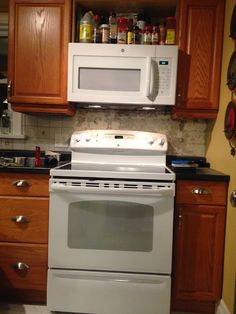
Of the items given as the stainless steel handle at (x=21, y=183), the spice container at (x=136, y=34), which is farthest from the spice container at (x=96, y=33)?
the stainless steel handle at (x=21, y=183)

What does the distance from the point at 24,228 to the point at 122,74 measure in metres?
1.18

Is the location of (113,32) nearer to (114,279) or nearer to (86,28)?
(86,28)

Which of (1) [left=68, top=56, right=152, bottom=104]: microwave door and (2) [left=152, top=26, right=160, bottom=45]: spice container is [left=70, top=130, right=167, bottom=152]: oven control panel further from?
(2) [left=152, top=26, right=160, bottom=45]: spice container

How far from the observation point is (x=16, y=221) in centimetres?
179

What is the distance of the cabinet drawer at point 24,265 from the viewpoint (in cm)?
180

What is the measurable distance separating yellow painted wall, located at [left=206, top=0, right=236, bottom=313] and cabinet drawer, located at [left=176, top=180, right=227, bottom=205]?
0.19 feet

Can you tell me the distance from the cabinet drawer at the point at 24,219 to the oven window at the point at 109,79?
83cm

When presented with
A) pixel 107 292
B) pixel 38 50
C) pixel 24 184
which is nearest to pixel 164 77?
pixel 38 50

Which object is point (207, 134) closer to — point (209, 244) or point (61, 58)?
point (209, 244)

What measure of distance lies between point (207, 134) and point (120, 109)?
0.70 m

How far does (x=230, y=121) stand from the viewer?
168 cm

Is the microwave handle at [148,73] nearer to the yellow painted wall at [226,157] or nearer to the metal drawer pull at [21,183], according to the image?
the yellow painted wall at [226,157]

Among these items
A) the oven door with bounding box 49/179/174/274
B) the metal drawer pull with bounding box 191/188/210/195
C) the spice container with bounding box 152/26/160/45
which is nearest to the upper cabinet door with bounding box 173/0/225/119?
the spice container with bounding box 152/26/160/45

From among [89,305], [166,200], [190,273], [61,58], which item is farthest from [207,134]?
[89,305]
